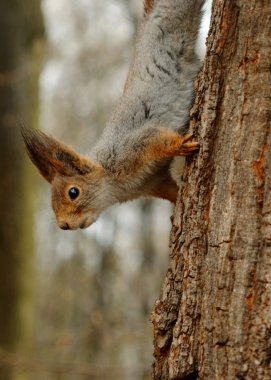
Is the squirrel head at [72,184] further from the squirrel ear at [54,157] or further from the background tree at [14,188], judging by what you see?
the background tree at [14,188]

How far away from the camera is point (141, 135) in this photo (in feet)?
9.75

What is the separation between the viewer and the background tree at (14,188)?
541cm

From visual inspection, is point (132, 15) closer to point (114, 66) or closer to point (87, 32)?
point (114, 66)

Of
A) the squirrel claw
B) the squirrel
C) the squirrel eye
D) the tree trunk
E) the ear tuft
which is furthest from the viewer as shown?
the squirrel eye

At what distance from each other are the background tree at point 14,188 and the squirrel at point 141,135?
2160mm

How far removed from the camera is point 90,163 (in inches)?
130

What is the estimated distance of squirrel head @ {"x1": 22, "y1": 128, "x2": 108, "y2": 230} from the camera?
326cm

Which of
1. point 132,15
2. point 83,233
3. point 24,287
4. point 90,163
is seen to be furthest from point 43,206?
point 90,163

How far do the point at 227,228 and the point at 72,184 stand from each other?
130 centimetres

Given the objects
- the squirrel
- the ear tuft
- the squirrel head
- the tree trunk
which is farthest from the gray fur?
the tree trunk

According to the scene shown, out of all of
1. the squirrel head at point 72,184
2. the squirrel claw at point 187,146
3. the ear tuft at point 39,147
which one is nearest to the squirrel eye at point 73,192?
the squirrel head at point 72,184

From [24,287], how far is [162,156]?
9.91 feet

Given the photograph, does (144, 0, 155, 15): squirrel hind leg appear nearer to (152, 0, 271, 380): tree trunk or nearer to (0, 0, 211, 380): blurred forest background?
(152, 0, 271, 380): tree trunk

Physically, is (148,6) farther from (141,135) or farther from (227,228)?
(227,228)
